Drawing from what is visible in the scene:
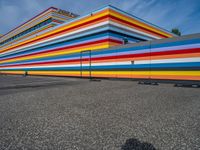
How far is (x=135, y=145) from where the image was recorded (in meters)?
2.32

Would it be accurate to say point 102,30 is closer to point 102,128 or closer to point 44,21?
point 102,128

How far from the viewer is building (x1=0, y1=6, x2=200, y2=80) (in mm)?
10266

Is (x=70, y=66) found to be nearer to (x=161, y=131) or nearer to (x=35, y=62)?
(x=35, y=62)

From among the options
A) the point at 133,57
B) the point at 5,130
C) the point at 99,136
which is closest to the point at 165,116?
the point at 99,136

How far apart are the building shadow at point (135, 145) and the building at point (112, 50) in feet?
30.1

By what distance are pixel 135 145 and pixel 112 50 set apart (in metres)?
13.0

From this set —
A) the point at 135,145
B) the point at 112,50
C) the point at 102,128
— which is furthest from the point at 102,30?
the point at 135,145

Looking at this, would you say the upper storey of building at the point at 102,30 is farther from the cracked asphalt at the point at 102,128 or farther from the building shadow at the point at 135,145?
the building shadow at the point at 135,145

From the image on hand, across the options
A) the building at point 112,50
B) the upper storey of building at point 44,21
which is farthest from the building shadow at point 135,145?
the upper storey of building at point 44,21

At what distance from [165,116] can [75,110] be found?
2625 mm

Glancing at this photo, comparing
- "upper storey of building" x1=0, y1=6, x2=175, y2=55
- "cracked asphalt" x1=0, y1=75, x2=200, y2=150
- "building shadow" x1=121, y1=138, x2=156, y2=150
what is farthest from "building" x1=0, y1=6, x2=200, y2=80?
"building shadow" x1=121, y1=138, x2=156, y2=150

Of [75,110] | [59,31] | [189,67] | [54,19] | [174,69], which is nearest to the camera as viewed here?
[75,110]

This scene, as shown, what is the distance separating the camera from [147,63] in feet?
39.2

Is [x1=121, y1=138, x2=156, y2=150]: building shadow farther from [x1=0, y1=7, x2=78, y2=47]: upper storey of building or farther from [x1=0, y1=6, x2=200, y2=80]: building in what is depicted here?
[x1=0, y1=7, x2=78, y2=47]: upper storey of building
